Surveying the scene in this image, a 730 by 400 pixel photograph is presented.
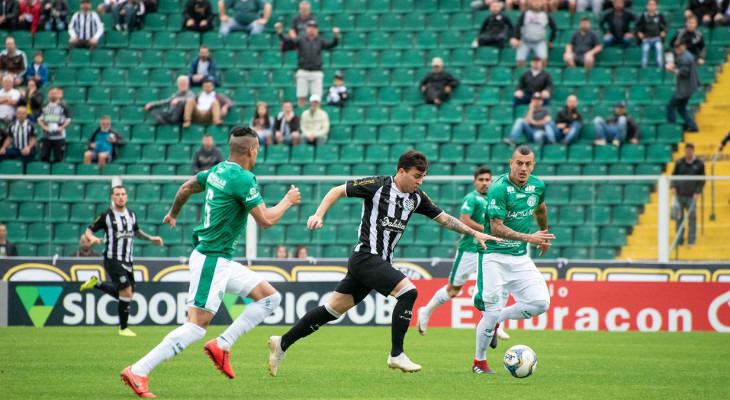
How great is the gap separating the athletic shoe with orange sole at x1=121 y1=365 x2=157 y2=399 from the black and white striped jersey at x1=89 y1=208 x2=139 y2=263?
8449 millimetres

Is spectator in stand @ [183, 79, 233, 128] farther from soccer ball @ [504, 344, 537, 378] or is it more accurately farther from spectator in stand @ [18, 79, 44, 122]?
soccer ball @ [504, 344, 537, 378]

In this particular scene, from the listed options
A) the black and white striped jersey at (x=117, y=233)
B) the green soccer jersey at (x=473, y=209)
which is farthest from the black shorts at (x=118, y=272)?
the green soccer jersey at (x=473, y=209)

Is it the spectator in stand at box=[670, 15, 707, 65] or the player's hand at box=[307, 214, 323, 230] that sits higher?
the spectator in stand at box=[670, 15, 707, 65]

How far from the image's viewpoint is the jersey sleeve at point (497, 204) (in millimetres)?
10617

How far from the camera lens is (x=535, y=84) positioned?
2314 centimetres

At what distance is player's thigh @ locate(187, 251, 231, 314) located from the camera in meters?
8.71

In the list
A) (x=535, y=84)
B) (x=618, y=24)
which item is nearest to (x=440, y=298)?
(x=535, y=84)

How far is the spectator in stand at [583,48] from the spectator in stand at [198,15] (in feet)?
30.7

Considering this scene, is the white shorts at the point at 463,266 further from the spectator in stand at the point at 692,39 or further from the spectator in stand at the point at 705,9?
the spectator in stand at the point at 705,9

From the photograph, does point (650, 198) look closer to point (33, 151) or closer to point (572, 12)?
point (572, 12)

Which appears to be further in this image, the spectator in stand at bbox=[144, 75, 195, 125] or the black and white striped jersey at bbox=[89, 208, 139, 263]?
the spectator in stand at bbox=[144, 75, 195, 125]

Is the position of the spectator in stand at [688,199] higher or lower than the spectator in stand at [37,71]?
lower

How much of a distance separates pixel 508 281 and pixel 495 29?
14930mm

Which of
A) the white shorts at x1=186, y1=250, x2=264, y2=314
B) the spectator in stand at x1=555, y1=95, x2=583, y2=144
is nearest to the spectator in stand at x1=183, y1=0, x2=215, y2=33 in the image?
the spectator in stand at x1=555, y1=95, x2=583, y2=144
